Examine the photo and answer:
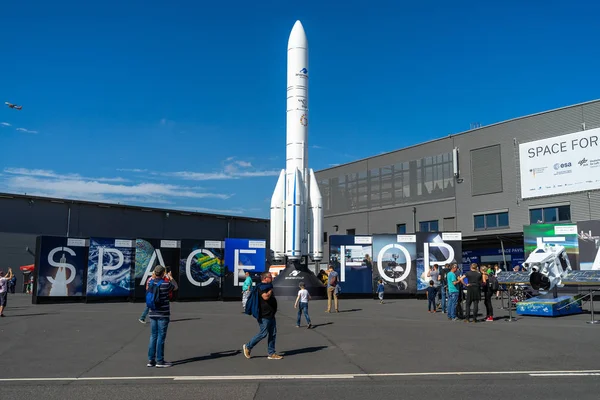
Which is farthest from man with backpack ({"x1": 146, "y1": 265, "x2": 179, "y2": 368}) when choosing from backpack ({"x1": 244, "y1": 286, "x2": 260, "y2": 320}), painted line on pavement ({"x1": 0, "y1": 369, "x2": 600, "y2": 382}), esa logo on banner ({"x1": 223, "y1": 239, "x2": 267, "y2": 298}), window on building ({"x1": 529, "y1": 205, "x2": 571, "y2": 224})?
window on building ({"x1": 529, "y1": 205, "x2": 571, "y2": 224})

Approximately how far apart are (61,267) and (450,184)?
96.5ft

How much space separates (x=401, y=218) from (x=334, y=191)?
29.9 feet

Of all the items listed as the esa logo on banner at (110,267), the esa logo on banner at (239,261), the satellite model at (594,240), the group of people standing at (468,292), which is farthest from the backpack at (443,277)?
the esa logo on banner at (110,267)

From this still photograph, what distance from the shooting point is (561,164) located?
112 feet

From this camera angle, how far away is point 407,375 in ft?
28.0

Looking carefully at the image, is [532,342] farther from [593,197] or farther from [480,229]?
[480,229]

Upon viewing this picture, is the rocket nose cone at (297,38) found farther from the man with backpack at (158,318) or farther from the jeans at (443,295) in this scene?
the man with backpack at (158,318)

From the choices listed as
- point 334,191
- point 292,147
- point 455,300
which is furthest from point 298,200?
point 334,191

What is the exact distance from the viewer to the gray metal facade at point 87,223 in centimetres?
4100

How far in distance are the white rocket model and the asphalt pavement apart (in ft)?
36.5

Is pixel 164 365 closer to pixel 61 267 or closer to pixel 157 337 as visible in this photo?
pixel 157 337

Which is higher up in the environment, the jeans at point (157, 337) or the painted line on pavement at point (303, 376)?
the jeans at point (157, 337)

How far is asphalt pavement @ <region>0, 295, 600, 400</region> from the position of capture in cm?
747

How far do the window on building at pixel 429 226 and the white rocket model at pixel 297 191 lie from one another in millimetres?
17620
